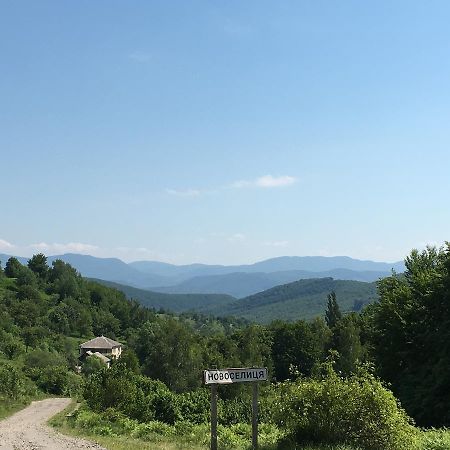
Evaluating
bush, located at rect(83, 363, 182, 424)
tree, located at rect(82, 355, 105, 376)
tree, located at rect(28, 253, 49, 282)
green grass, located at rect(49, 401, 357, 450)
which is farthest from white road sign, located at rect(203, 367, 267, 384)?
tree, located at rect(28, 253, 49, 282)

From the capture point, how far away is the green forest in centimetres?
1529

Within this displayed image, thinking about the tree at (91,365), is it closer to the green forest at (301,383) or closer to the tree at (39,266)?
the green forest at (301,383)

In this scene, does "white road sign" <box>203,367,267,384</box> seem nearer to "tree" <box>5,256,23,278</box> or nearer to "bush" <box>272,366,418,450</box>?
"bush" <box>272,366,418,450</box>

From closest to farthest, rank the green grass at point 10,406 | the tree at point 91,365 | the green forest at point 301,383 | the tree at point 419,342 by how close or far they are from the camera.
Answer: the green forest at point 301,383 < the tree at point 419,342 < the green grass at point 10,406 < the tree at point 91,365

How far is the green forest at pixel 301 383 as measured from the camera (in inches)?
602

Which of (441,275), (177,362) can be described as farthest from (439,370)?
(177,362)

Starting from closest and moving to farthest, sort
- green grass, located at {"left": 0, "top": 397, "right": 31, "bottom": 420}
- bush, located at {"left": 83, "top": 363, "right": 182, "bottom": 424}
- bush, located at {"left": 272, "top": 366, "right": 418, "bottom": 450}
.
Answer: bush, located at {"left": 272, "top": 366, "right": 418, "bottom": 450} < bush, located at {"left": 83, "top": 363, "right": 182, "bottom": 424} < green grass, located at {"left": 0, "top": 397, "right": 31, "bottom": 420}

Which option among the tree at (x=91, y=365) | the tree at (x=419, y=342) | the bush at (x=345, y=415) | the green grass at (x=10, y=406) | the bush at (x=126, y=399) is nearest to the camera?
the bush at (x=345, y=415)

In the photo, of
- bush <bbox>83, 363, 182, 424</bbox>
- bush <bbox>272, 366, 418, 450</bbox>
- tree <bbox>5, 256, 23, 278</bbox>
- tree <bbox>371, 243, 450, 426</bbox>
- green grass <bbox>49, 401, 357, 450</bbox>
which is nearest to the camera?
bush <bbox>272, 366, 418, 450</bbox>

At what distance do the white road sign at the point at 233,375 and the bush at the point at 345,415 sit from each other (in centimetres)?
135

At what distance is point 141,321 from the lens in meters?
192

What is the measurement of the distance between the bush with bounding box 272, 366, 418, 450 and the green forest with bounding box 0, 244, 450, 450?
0.03m

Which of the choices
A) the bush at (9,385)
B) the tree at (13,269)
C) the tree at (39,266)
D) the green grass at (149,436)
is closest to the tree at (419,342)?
the green grass at (149,436)

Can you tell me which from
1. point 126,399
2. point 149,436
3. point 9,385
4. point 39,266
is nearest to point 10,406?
point 9,385
